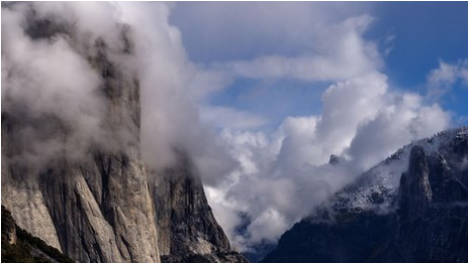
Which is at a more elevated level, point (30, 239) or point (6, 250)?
point (30, 239)

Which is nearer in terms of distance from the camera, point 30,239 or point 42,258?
point 42,258

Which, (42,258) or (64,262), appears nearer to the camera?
(42,258)

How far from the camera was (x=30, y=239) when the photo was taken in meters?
180

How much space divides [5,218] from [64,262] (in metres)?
22.5

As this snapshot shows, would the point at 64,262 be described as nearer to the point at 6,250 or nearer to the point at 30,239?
the point at 30,239

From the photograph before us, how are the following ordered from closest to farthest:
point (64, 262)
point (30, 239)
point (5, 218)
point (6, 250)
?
point (6, 250)
point (5, 218)
point (64, 262)
point (30, 239)

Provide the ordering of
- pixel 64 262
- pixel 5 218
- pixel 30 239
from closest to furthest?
pixel 5 218 → pixel 64 262 → pixel 30 239

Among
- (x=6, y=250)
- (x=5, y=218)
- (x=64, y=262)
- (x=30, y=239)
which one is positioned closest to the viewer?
(x=6, y=250)

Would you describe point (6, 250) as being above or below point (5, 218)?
below

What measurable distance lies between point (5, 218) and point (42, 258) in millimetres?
12667

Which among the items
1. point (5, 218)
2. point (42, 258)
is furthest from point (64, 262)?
point (5, 218)

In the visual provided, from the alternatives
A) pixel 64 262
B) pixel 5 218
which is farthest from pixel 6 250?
pixel 64 262

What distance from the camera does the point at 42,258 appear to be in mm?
158750

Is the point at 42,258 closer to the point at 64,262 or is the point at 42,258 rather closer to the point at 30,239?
the point at 64,262
